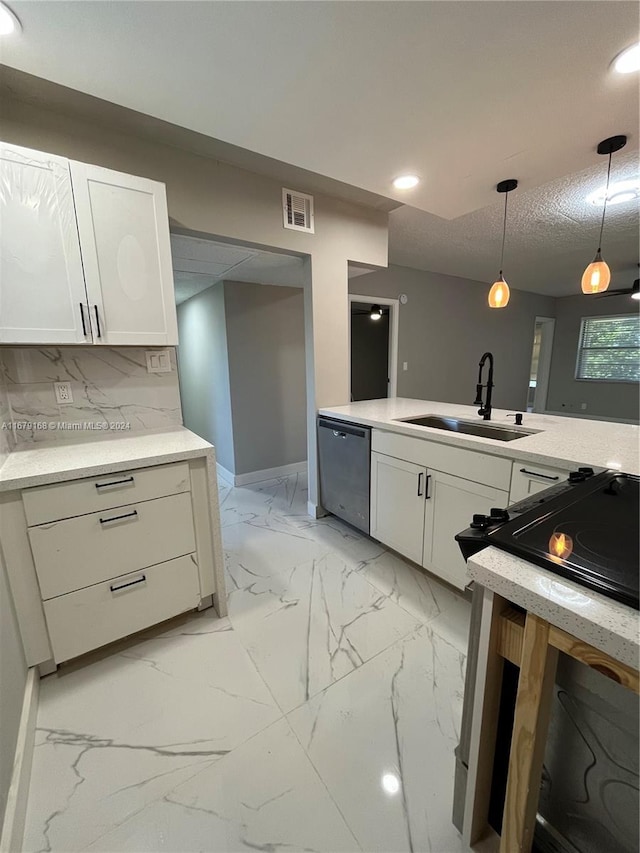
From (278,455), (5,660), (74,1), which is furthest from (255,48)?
(278,455)

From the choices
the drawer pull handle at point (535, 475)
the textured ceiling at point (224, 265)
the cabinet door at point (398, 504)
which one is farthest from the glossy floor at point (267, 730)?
the textured ceiling at point (224, 265)

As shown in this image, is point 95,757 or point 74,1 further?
point 95,757

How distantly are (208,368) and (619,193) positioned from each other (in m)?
4.08

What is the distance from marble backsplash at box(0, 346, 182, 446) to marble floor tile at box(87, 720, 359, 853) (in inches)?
58.4

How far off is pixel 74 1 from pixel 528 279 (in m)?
6.27

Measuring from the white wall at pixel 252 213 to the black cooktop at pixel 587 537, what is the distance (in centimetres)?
200

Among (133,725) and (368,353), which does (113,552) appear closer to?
(133,725)

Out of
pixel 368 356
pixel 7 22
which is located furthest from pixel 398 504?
pixel 368 356

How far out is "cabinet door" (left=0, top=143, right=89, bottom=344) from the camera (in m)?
1.35

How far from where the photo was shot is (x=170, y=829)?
982 millimetres

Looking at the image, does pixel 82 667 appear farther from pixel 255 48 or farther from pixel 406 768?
pixel 255 48

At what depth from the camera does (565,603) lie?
0.57m

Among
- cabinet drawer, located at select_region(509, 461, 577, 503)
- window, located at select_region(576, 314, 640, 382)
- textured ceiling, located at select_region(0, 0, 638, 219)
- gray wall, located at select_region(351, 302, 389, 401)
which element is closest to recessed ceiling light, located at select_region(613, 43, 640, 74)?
textured ceiling, located at select_region(0, 0, 638, 219)

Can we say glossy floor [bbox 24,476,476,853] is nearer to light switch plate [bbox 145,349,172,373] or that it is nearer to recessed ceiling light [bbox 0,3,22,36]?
light switch plate [bbox 145,349,172,373]
